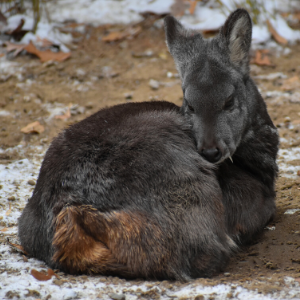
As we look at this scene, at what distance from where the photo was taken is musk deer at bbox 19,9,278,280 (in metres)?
3.27

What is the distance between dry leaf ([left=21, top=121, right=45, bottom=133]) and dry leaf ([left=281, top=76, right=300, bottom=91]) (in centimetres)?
407

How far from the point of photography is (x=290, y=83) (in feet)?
25.2

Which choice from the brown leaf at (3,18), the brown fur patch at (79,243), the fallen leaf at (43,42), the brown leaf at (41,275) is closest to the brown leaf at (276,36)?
the fallen leaf at (43,42)

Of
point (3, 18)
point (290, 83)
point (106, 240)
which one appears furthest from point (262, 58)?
point (106, 240)

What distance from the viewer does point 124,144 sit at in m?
3.62

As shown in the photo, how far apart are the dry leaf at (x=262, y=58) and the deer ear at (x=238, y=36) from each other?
13.5 feet

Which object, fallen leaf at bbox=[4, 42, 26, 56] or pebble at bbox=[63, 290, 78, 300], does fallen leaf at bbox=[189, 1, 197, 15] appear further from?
pebble at bbox=[63, 290, 78, 300]

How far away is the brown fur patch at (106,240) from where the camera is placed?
3.21 m

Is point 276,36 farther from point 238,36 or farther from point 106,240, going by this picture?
point 106,240

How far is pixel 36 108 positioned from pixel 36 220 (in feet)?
13.5

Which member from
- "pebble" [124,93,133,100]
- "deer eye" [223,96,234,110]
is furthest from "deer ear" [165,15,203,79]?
"pebble" [124,93,133,100]

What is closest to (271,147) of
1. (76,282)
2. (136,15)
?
(76,282)

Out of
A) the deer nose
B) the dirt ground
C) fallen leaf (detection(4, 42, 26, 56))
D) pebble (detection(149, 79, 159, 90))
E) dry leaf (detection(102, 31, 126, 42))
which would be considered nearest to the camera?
the deer nose

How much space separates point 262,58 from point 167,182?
5888 millimetres
